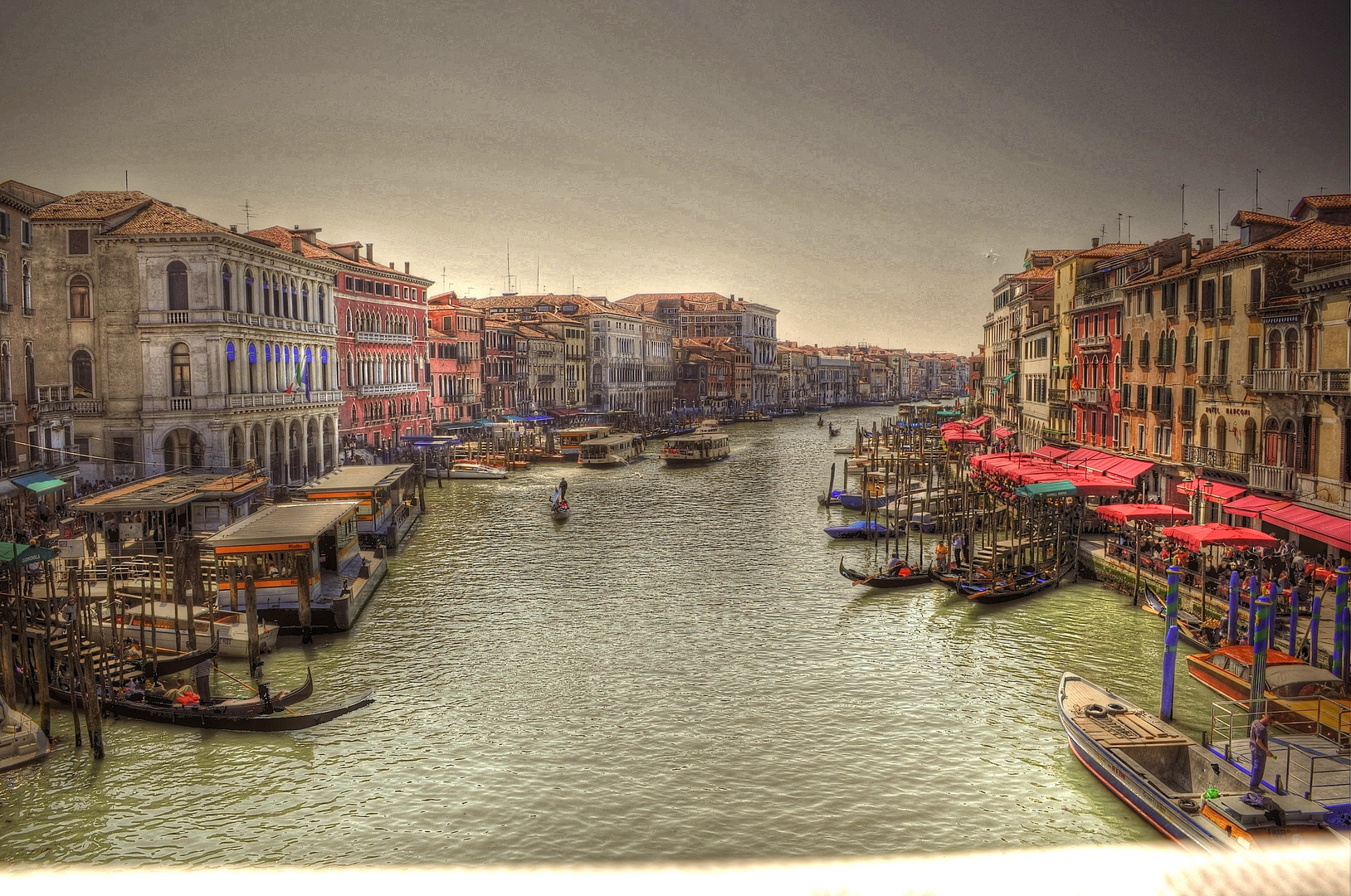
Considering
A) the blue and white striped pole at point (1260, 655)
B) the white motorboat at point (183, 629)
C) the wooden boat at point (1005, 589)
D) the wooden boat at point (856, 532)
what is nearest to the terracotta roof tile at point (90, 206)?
the white motorboat at point (183, 629)

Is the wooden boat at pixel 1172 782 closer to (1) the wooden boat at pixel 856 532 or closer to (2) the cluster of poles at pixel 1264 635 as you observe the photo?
(2) the cluster of poles at pixel 1264 635

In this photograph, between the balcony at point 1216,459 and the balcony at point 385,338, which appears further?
the balcony at point 385,338

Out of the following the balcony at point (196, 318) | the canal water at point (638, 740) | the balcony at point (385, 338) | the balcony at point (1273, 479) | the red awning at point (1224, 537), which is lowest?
the canal water at point (638, 740)

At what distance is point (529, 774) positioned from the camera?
13375mm

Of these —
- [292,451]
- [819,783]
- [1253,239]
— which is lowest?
[819,783]

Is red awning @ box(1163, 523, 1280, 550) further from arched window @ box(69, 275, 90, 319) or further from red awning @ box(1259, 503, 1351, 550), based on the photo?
arched window @ box(69, 275, 90, 319)

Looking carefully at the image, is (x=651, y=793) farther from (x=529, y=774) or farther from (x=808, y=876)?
(x=808, y=876)

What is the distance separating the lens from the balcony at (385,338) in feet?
171

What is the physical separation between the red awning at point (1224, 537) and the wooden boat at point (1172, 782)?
7138mm

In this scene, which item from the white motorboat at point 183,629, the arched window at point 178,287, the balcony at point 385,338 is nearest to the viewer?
the white motorboat at point 183,629

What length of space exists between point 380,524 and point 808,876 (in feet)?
97.7

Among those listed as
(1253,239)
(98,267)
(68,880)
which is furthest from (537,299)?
(68,880)

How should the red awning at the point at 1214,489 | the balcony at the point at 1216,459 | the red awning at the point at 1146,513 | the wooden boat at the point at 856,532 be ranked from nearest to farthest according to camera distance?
the red awning at the point at 1146,513 → the red awning at the point at 1214,489 → the balcony at the point at 1216,459 → the wooden boat at the point at 856,532

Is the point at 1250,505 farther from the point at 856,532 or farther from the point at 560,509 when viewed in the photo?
the point at 560,509
